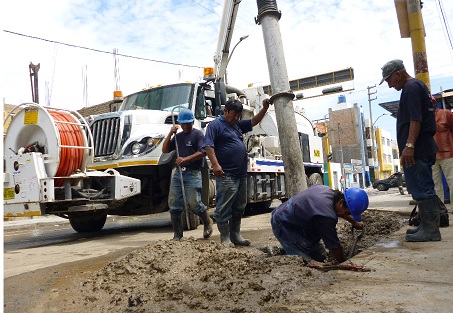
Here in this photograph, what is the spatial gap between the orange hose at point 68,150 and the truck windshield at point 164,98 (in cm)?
206

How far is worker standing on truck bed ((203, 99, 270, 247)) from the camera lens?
4.72m

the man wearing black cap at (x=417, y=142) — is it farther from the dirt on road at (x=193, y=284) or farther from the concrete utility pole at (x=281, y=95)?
the dirt on road at (x=193, y=284)

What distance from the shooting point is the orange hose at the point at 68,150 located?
19.7 ft

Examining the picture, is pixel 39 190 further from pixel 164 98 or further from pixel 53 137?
pixel 164 98

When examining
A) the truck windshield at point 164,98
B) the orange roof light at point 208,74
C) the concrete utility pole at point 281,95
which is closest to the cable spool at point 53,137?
the truck windshield at point 164,98

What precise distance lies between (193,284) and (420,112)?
2650 mm

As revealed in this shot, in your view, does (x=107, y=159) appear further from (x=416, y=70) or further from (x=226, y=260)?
(x=416, y=70)

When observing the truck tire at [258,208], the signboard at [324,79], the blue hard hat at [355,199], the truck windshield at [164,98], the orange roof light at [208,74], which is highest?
the signboard at [324,79]

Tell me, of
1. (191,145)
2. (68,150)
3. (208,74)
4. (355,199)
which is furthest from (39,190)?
(355,199)

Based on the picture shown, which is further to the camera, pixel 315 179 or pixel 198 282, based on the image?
pixel 315 179

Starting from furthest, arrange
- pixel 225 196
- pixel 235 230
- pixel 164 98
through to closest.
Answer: pixel 164 98
pixel 235 230
pixel 225 196

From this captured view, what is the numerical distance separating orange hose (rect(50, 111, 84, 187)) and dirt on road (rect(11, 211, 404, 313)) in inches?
90.5

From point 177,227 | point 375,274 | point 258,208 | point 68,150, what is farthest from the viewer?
point 258,208

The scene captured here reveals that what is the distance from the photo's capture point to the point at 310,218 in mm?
3348
